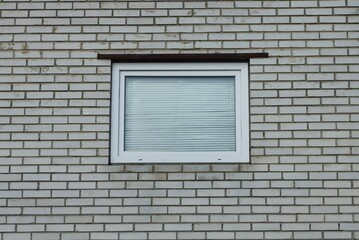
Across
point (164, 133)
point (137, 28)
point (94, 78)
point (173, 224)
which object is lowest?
point (173, 224)

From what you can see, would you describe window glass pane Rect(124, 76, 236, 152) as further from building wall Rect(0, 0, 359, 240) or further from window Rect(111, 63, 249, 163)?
building wall Rect(0, 0, 359, 240)

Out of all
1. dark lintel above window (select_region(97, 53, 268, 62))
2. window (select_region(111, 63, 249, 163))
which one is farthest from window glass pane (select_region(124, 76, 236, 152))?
dark lintel above window (select_region(97, 53, 268, 62))

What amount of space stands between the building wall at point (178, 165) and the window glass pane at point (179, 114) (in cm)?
21

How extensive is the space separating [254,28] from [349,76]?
87 centimetres

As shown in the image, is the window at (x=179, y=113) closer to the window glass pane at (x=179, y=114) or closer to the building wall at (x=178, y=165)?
the window glass pane at (x=179, y=114)

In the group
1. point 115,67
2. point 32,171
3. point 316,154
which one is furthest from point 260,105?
point 32,171

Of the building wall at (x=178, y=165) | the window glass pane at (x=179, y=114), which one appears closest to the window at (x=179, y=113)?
the window glass pane at (x=179, y=114)

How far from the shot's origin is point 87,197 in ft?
15.5

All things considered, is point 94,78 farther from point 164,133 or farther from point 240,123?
point 240,123

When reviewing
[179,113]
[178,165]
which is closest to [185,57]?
[179,113]

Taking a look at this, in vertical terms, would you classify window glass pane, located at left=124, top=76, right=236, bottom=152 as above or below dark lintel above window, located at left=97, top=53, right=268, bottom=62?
below

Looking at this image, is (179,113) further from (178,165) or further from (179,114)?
(178,165)

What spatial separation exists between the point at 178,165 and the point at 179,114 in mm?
446

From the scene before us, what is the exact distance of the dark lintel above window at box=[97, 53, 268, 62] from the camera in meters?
A: 4.88
